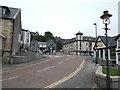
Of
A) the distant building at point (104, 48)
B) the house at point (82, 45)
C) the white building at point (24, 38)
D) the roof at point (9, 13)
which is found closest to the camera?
the roof at point (9, 13)

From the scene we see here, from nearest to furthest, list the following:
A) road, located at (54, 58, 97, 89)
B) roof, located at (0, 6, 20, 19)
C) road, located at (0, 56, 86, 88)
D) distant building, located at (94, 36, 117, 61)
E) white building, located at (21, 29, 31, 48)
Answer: road, located at (54, 58, 97, 89) → road, located at (0, 56, 86, 88) → roof, located at (0, 6, 20, 19) → distant building, located at (94, 36, 117, 61) → white building, located at (21, 29, 31, 48)

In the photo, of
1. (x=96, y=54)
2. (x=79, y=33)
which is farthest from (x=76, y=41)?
(x=96, y=54)

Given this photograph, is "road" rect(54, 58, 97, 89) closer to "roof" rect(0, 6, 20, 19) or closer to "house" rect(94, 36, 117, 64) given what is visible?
"house" rect(94, 36, 117, 64)

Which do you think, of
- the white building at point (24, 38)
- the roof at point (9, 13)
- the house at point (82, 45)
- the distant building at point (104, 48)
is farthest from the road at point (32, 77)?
the house at point (82, 45)

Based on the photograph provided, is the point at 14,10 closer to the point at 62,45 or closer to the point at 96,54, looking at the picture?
the point at 96,54

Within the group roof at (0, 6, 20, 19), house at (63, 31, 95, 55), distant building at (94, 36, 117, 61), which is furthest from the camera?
house at (63, 31, 95, 55)

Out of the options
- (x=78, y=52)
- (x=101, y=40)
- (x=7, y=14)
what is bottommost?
(x=78, y=52)

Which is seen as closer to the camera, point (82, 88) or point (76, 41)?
point (82, 88)

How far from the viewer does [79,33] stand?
76.8 m

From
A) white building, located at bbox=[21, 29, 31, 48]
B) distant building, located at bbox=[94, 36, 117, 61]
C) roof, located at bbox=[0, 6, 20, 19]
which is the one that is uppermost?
roof, located at bbox=[0, 6, 20, 19]

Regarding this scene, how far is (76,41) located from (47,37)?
26122 millimetres

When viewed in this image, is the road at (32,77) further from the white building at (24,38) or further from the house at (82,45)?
the house at (82,45)

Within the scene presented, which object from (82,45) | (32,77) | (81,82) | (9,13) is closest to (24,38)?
(9,13)

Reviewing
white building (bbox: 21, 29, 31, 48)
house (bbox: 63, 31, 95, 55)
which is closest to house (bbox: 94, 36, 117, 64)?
white building (bbox: 21, 29, 31, 48)
